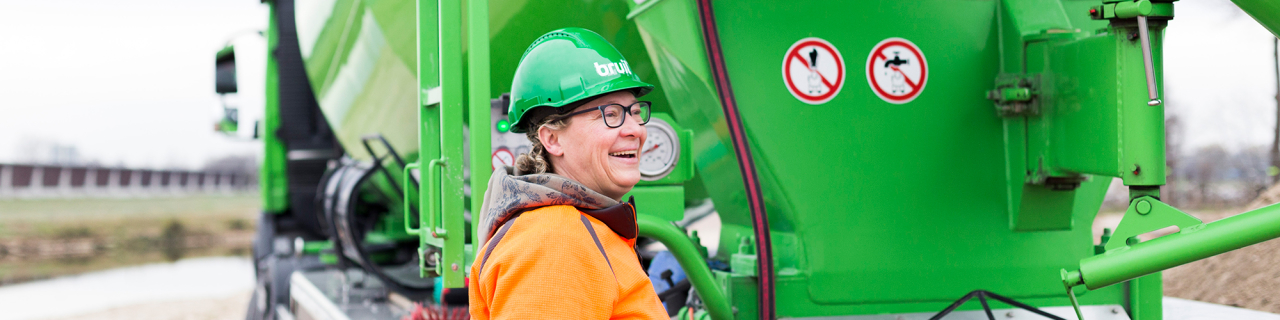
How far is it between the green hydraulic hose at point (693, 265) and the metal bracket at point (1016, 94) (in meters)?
0.95

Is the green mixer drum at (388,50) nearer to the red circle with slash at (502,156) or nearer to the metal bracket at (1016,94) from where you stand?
the red circle with slash at (502,156)

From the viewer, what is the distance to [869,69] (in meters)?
2.52

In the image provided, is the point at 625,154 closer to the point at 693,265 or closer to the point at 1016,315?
the point at 693,265

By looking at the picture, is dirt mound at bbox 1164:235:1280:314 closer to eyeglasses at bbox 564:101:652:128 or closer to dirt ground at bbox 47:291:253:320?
eyeglasses at bbox 564:101:652:128

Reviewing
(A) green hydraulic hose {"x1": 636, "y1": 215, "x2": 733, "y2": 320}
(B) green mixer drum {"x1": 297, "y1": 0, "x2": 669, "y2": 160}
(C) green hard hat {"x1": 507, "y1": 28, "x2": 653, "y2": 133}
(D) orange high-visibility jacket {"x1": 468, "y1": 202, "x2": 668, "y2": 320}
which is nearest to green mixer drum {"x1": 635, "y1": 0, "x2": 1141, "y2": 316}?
(A) green hydraulic hose {"x1": 636, "y1": 215, "x2": 733, "y2": 320}

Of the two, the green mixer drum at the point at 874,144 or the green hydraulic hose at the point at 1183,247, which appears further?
the green mixer drum at the point at 874,144

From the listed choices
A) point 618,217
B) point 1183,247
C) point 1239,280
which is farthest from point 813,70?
point 1239,280

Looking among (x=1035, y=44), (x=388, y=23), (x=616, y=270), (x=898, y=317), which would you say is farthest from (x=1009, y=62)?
Answer: (x=388, y=23)

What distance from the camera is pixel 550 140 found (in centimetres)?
140

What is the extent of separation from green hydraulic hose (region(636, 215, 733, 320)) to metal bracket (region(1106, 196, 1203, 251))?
3.40 feet

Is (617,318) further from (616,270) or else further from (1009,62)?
(1009,62)

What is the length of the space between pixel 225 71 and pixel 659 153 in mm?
4612

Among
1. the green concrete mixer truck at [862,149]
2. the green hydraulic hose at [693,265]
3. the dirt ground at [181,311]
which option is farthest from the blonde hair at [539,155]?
the dirt ground at [181,311]

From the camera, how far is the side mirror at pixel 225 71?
6230 millimetres
